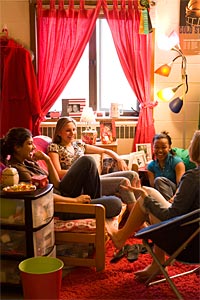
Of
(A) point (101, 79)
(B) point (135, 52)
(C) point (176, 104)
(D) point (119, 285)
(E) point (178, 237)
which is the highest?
(B) point (135, 52)

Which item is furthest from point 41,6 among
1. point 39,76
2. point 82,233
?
point 82,233

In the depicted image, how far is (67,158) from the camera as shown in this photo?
3439mm

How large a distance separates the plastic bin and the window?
2552 mm

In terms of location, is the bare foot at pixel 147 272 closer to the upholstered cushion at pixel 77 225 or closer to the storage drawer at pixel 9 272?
the upholstered cushion at pixel 77 225

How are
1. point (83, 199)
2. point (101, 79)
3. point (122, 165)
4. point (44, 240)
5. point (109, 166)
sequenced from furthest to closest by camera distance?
1. point (101, 79)
2. point (109, 166)
3. point (122, 165)
4. point (83, 199)
5. point (44, 240)

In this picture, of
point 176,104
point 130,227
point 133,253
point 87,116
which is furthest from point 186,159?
point 130,227

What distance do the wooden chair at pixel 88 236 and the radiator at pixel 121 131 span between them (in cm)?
177

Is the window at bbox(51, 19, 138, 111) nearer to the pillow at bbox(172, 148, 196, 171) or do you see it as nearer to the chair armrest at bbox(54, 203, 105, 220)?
the pillow at bbox(172, 148, 196, 171)

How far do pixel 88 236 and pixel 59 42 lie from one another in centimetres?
234

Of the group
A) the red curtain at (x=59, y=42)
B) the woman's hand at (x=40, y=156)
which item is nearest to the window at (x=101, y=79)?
the red curtain at (x=59, y=42)

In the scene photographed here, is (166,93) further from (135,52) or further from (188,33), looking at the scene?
(188,33)

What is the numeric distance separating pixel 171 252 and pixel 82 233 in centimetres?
71

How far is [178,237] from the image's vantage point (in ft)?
7.54

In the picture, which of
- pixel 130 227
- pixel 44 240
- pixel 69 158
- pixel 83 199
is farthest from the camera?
pixel 69 158
